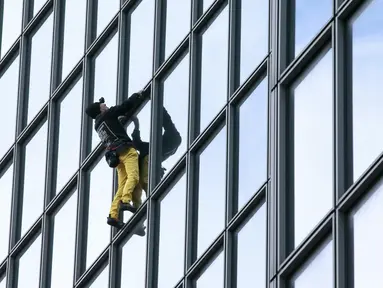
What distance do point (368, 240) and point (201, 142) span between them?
6.79 metres

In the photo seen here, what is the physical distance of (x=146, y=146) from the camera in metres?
33.1

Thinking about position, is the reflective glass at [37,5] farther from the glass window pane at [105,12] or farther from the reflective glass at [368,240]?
the reflective glass at [368,240]

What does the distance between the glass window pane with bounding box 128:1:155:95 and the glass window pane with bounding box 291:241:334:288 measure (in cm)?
811

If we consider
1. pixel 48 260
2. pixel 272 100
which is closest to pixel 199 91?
pixel 272 100

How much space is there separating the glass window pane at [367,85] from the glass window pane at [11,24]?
48.5 feet

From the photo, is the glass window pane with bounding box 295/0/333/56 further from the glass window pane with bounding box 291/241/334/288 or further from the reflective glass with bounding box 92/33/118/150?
the reflective glass with bounding box 92/33/118/150

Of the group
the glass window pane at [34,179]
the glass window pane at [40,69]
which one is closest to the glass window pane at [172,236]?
the glass window pane at [34,179]

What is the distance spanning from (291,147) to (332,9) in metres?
2.04

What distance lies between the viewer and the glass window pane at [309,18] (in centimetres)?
2748

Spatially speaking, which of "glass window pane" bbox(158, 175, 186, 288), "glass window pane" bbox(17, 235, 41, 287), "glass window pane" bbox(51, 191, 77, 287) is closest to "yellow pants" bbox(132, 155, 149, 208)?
"glass window pane" bbox(158, 175, 186, 288)

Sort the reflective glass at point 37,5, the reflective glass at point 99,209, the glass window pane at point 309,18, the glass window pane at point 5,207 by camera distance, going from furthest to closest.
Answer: the reflective glass at point 37,5 → the glass window pane at point 5,207 → the reflective glass at point 99,209 → the glass window pane at point 309,18

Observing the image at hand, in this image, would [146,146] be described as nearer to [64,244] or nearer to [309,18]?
[64,244]

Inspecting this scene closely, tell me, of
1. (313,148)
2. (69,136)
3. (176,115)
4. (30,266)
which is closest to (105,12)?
(69,136)

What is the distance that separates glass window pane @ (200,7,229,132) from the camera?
31.2 meters
